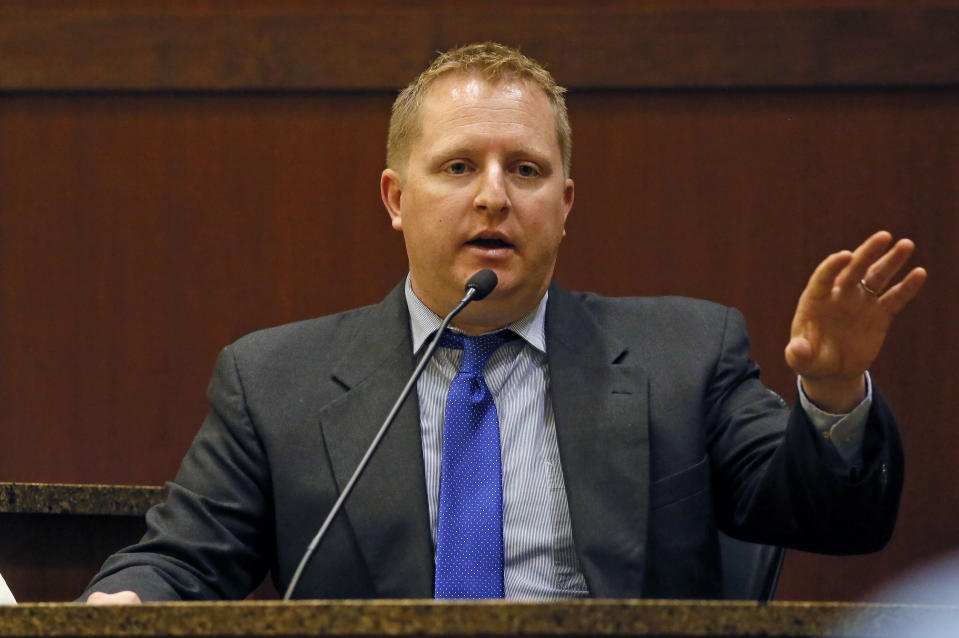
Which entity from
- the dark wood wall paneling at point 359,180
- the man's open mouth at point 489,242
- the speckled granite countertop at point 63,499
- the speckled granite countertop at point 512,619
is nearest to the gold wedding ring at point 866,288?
the speckled granite countertop at point 512,619

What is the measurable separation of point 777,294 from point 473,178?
0.90 meters

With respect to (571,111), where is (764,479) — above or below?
below

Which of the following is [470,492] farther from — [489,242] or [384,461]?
[489,242]

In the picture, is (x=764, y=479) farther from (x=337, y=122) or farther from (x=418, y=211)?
(x=337, y=122)

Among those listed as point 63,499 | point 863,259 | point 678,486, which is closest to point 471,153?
point 678,486

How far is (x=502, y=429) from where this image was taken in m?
1.63

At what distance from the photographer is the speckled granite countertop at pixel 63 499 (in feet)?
6.03

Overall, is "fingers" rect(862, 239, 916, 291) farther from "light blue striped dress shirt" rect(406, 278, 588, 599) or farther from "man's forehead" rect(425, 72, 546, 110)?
"man's forehead" rect(425, 72, 546, 110)

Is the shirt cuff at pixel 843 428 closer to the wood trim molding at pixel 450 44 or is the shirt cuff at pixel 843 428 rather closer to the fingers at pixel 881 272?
the fingers at pixel 881 272

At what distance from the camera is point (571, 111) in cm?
234

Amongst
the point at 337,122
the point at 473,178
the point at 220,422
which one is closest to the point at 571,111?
the point at 337,122

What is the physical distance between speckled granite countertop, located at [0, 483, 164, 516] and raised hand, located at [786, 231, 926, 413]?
46.0 inches

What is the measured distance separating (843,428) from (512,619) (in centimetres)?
68

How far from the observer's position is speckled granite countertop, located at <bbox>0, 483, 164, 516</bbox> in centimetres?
184
